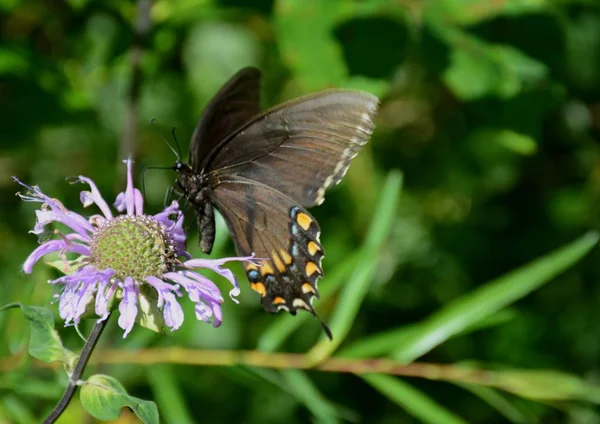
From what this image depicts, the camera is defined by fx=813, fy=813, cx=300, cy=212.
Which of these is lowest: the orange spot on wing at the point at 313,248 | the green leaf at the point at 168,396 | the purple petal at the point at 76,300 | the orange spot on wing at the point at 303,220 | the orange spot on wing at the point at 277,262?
the green leaf at the point at 168,396

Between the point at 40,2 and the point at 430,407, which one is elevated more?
the point at 40,2

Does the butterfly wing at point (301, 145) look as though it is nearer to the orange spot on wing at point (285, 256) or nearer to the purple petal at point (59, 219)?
the orange spot on wing at point (285, 256)

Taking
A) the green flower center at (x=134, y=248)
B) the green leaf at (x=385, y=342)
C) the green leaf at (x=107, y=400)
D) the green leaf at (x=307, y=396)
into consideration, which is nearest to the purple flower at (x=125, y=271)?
the green flower center at (x=134, y=248)

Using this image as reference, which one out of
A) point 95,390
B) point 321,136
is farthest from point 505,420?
point 95,390

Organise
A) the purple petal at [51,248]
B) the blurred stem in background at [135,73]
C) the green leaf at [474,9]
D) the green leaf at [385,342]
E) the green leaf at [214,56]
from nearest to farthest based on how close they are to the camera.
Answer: the purple petal at [51,248], the green leaf at [385,342], the green leaf at [474,9], the blurred stem in background at [135,73], the green leaf at [214,56]

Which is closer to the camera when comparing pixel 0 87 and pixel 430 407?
pixel 430 407

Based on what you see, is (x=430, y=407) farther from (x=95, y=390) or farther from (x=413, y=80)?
(x=413, y=80)

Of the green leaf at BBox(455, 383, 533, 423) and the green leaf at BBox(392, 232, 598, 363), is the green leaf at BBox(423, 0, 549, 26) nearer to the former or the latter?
the green leaf at BBox(392, 232, 598, 363)

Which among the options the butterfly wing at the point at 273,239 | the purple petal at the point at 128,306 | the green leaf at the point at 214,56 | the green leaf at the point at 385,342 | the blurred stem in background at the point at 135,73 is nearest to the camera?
the purple petal at the point at 128,306

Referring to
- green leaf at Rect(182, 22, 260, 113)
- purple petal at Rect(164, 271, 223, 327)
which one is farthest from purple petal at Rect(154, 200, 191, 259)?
green leaf at Rect(182, 22, 260, 113)
